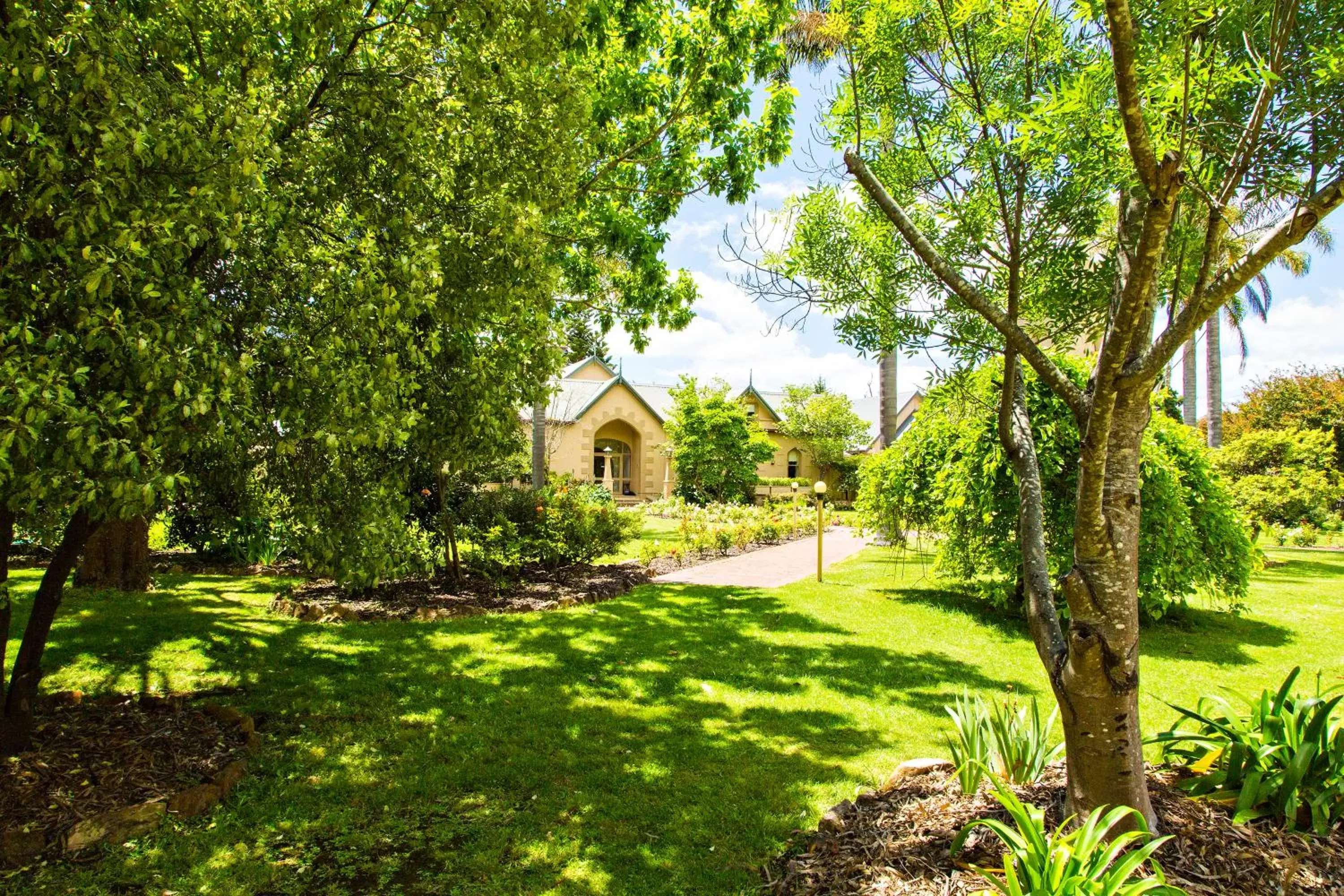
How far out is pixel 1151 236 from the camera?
6.90 feet

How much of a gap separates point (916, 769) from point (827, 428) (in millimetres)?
30619

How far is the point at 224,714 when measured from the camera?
15.8 feet

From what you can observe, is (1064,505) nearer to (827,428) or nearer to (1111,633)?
(1111,633)

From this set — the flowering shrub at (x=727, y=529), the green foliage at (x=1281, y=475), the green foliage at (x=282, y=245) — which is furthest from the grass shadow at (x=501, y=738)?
the green foliage at (x=1281, y=475)

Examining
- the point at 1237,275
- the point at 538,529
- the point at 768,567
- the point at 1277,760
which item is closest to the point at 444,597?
the point at 538,529

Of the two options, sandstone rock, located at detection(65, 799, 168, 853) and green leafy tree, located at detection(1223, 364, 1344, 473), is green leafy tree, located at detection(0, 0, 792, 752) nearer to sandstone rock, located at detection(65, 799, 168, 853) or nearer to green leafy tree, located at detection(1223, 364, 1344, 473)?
sandstone rock, located at detection(65, 799, 168, 853)

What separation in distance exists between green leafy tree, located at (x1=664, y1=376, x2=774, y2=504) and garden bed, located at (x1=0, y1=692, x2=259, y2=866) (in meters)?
22.9

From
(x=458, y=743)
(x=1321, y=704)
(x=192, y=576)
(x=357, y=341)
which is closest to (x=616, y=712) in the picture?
(x=458, y=743)

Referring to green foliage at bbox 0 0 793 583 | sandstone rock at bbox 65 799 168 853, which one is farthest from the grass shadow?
green foliage at bbox 0 0 793 583

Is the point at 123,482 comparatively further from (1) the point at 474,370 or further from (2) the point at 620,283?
(2) the point at 620,283

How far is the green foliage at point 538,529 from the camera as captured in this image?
10.7 meters

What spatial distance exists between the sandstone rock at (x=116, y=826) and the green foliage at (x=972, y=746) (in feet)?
13.4

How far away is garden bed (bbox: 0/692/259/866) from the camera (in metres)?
3.36

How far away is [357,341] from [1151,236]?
3.75m
